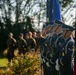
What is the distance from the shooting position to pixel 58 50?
694cm

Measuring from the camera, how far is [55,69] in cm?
729

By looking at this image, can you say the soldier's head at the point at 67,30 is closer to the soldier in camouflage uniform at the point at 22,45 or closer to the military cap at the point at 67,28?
the military cap at the point at 67,28

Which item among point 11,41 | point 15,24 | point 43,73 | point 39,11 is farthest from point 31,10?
point 43,73

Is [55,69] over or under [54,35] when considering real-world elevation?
under

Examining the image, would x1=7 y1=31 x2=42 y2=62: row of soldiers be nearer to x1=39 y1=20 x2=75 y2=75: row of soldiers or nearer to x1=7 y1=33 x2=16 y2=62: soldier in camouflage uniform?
x1=7 y1=33 x2=16 y2=62: soldier in camouflage uniform

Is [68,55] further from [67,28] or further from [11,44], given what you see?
[11,44]

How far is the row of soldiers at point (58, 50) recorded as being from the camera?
654cm

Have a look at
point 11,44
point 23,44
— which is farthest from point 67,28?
point 11,44

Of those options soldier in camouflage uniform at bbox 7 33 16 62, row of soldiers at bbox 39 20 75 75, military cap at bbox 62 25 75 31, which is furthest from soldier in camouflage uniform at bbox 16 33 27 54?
military cap at bbox 62 25 75 31

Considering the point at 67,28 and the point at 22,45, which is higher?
the point at 67,28

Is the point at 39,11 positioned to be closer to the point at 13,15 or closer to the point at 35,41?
the point at 13,15

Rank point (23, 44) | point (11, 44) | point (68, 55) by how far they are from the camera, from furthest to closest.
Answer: point (11, 44)
point (23, 44)
point (68, 55)

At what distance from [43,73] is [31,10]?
1054 inches

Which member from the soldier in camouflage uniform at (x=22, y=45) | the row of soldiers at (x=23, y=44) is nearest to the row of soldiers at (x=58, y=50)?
the row of soldiers at (x=23, y=44)
